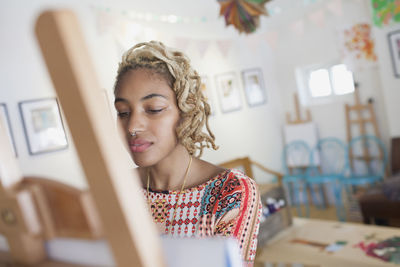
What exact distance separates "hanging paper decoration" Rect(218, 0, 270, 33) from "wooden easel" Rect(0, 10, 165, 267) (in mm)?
1115

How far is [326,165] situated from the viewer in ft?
13.1

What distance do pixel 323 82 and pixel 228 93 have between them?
307cm

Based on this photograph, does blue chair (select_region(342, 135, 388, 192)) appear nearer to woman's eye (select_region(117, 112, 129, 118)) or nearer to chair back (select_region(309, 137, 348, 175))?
chair back (select_region(309, 137, 348, 175))

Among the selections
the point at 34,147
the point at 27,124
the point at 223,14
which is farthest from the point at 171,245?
the point at 223,14

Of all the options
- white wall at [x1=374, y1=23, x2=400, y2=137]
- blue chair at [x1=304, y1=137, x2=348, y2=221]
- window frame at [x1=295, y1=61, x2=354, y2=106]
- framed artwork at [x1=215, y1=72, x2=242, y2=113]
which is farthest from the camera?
window frame at [x1=295, y1=61, x2=354, y2=106]

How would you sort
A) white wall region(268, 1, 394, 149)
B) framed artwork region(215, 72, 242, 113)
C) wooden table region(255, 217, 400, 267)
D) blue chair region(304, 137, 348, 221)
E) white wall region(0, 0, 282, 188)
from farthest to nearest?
1. blue chair region(304, 137, 348, 221)
2. white wall region(268, 1, 394, 149)
3. wooden table region(255, 217, 400, 267)
4. framed artwork region(215, 72, 242, 113)
5. white wall region(0, 0, 282, 188)

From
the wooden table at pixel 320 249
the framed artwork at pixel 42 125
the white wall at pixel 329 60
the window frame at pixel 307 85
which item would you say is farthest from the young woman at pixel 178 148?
the window frame at pixel 307 85

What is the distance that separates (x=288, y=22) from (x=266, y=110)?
2.91m

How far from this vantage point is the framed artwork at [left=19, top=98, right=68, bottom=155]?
2.15ft

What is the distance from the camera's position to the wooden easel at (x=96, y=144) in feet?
0.96

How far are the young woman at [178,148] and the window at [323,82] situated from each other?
322 cm

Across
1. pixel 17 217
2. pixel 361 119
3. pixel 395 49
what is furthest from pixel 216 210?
pixel 361 119

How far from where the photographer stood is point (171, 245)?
0.38 m

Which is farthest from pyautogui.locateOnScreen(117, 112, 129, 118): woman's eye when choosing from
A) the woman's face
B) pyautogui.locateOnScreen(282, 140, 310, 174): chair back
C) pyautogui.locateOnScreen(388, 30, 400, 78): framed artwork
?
pyautogui.locateOnScreen(282, 140, 310, 174): chair back
